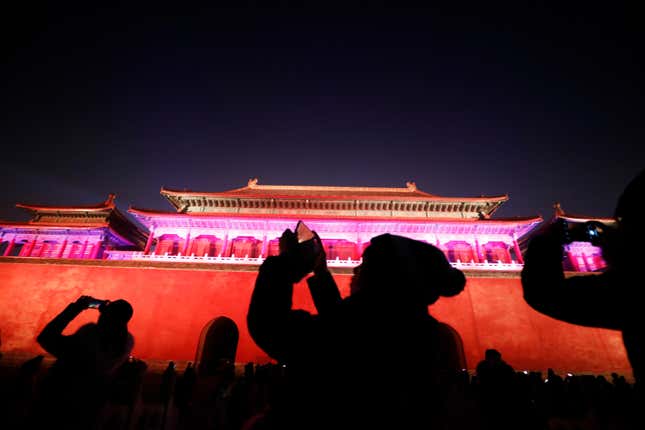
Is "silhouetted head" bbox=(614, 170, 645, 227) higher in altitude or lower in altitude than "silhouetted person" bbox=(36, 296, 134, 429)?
higher

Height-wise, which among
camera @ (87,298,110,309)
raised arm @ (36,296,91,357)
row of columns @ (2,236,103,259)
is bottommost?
raised arm @ (36,296,91,357)

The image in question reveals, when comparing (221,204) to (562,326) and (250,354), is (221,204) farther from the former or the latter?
(562,326)

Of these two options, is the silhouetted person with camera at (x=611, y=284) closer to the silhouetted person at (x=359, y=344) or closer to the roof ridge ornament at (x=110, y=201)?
the silhouetted person at (x=359, y=344)

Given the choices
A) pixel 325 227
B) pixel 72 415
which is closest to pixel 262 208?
pixel 325 227

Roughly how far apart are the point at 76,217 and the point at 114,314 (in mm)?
20962

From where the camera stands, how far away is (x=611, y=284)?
107 centimetres

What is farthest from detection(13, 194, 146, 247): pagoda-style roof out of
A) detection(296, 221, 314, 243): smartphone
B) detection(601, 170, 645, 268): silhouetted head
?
detection(601, 170, 645, 268): silhouetted head

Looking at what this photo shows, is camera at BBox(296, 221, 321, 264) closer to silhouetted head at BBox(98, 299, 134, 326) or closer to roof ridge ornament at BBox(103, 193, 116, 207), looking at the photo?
silhouetted head at BBox(98, 299, 134, 326)

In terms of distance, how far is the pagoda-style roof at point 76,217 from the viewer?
17.6 m

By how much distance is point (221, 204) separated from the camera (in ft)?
57.7

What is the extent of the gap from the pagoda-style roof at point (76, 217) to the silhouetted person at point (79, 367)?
19.1m

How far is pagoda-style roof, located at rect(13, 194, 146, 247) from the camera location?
17641 mm

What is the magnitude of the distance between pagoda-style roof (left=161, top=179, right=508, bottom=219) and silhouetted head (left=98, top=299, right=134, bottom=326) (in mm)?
14188

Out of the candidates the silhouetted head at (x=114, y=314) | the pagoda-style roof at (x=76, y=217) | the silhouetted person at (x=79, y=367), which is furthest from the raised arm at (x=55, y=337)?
the pagoda-style roof at (x=76, y=217)
